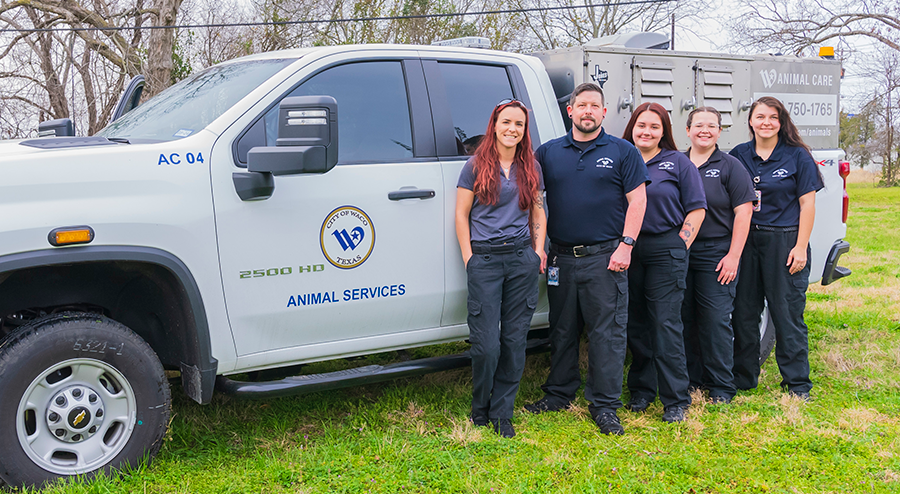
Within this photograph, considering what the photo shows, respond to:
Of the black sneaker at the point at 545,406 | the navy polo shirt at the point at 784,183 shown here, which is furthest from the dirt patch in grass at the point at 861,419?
the black sneaker at the point at 545,406

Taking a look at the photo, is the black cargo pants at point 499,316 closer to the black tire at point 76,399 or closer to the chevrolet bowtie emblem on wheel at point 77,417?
the black tire at point 76,399

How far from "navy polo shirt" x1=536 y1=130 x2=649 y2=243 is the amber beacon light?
2.34m

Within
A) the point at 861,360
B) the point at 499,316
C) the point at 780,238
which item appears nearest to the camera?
the point at 499,316

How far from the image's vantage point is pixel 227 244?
328cm

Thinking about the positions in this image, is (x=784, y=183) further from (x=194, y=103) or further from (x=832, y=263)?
(x=194, y=103)

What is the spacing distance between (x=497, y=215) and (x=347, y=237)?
0.81 meters

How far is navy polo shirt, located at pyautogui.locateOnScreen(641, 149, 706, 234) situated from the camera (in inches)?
167

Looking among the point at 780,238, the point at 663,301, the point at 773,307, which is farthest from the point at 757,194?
the point at 663,301

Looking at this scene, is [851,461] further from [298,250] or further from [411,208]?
[298,250]

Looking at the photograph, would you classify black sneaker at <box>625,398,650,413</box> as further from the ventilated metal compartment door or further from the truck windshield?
the truck windshield

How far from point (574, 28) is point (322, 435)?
→ 25.5 m

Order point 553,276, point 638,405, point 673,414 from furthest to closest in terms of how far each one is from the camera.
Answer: point 638,405, point 673,414, point 553,276

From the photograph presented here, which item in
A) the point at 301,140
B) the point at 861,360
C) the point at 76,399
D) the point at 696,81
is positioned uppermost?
the point at 696,81

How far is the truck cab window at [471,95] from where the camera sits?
4.08 m
